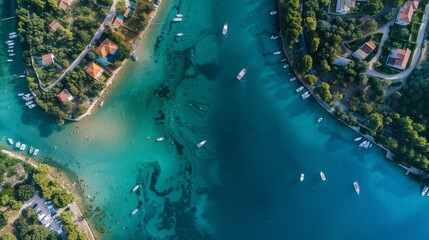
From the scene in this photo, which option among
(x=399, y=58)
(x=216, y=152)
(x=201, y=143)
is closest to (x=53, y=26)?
(x=201, y=143)

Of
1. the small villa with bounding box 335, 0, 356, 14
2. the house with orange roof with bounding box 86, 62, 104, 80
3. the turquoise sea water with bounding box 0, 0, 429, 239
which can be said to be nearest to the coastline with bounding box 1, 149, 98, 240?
the turquoise sea water with bounding box 0, 0, 429, 239

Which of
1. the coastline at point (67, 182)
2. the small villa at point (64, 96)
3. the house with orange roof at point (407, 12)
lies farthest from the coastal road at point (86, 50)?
the house with orange roof at point (407, 12)

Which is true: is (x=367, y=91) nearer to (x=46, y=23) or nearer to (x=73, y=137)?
(x=73, y=137)

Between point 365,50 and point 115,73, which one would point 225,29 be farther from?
point 365,50

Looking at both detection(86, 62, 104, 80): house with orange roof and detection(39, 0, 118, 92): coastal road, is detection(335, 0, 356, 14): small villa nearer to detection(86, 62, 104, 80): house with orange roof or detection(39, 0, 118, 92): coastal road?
detection(39, 0, 118, 92): coastal road

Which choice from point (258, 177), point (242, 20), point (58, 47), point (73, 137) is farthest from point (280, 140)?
point (58, 47)

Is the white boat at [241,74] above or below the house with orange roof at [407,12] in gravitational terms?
below

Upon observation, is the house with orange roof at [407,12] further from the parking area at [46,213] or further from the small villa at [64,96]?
the parking area at [46,213]
